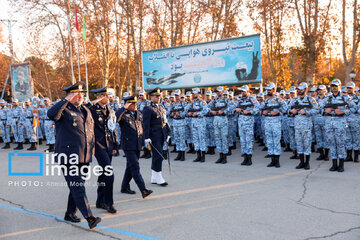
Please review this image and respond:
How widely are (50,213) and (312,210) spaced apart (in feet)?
13.8

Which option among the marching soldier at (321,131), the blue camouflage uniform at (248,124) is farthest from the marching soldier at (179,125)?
the marching soldier at (321,131)

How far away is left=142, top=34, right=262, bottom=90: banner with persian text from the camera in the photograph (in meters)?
14.6

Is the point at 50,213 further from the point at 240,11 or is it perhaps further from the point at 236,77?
the point at 240,11

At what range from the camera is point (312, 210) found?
4844 mm

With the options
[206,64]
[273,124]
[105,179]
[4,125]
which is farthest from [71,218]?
[4,125]

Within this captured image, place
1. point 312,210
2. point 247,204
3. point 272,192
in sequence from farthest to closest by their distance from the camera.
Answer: point 272,192
point 247,204
point 312,210

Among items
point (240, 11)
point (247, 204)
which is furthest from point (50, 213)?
point (240, 11)

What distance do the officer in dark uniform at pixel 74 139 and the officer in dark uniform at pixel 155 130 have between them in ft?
7.43

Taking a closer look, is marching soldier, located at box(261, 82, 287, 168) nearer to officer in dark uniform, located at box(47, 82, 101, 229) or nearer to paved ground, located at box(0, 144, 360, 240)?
paved ground, located at box(0, 144, 360, 240)

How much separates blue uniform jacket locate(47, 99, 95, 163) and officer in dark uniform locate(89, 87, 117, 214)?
0.56 meters

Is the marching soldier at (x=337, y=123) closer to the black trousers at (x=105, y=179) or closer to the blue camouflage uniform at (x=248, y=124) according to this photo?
the blue camouflage uniform at (x=248, y=124)

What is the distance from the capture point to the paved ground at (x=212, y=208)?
4137 mm

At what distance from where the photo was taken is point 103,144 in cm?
510

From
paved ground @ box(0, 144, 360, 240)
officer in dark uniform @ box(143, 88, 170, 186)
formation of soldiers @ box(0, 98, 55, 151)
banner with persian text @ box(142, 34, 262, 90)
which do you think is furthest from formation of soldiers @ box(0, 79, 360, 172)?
formation of soldiers @ box(0, 98, 55, 151)
